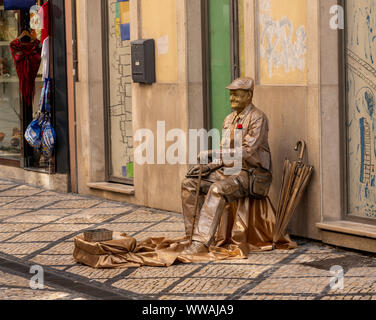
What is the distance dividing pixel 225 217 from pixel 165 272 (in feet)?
3.90

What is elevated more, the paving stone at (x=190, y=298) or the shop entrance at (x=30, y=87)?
the shop entrance at (x=30, y=87)

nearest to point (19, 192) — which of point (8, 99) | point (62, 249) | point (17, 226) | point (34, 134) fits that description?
point (34, 134)

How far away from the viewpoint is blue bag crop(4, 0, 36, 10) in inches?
561

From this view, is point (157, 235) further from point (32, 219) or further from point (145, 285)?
point (145, 285)

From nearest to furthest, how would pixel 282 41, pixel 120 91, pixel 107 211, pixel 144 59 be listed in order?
pixel 282 41
pixel 144 59
pixel 107 211
pixel 120 91

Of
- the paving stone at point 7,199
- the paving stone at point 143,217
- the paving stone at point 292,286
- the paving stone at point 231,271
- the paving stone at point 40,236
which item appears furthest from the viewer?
the paving stone at point 7,199

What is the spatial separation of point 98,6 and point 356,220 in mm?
5702

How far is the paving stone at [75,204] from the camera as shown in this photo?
12.4 metres

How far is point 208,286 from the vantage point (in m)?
7.67

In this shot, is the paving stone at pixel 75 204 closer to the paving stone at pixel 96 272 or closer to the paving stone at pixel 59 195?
the paving stone at pixel 59 195

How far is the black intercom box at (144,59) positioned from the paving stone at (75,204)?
6.02 feet

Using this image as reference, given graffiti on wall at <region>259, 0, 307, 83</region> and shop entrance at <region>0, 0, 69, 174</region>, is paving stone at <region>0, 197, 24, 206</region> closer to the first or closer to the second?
shop entrance at <region>0, 0, 69, 174</region>

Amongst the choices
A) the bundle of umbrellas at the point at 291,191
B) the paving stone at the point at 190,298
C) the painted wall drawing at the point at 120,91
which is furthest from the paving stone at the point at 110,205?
the paving stone at the point at 190,298

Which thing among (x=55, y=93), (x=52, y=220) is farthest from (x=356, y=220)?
(x=55, y=93)
